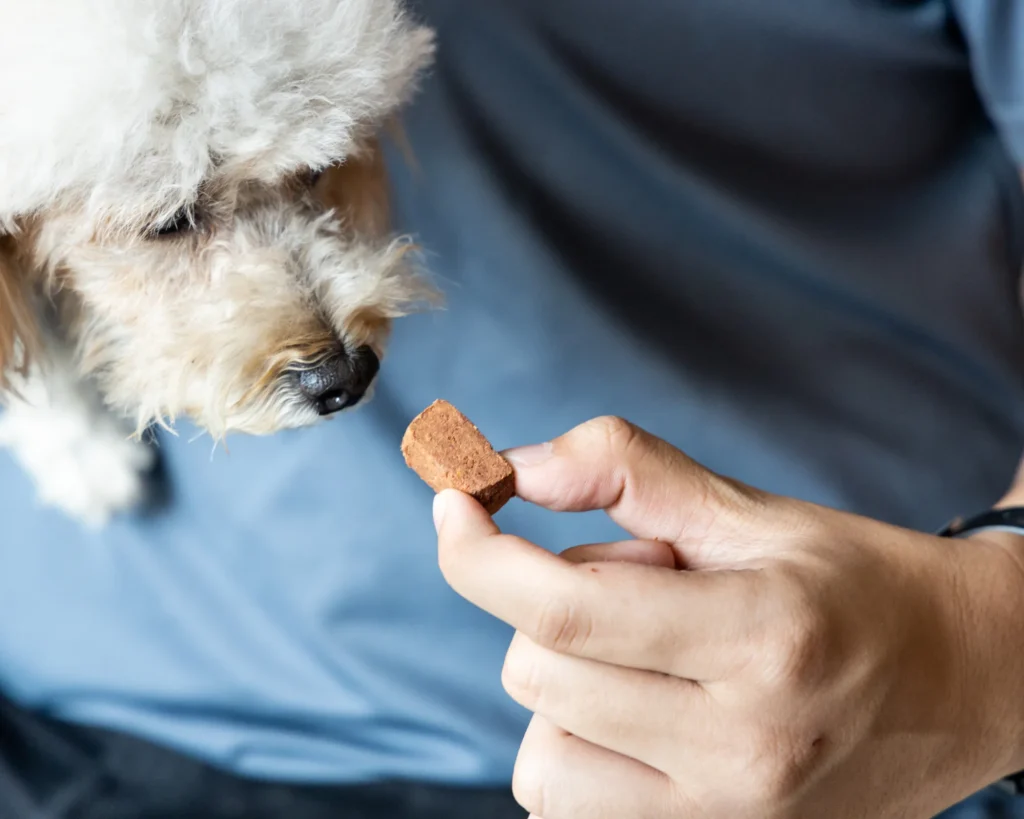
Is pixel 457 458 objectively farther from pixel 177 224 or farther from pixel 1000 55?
pixel 1000 55

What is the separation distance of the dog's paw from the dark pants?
0.21 m

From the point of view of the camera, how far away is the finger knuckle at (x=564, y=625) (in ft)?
1.46

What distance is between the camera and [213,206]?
689 millimetres

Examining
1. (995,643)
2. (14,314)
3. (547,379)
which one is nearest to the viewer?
(995,643)

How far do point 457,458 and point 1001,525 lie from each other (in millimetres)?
438

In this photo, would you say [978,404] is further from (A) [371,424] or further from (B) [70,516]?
(B) [70,516]

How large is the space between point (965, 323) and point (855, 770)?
0.54 metres

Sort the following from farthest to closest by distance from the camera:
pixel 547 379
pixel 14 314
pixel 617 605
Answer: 1. pixel 547 379
2. pixel 14 314
3. pixel 617 605

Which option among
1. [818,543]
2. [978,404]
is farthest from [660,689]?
[978,404]

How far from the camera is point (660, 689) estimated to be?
47 centimetres

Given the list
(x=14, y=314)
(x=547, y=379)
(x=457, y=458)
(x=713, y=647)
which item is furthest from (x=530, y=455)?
(x=14, y=314)

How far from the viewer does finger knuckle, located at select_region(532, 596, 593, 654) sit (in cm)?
45

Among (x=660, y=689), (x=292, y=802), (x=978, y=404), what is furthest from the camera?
(x=978, y=404)

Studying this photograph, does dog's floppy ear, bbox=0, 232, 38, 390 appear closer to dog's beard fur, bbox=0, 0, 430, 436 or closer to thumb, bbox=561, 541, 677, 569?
dog's beard fur, bbox=0, 0, 430, 436
